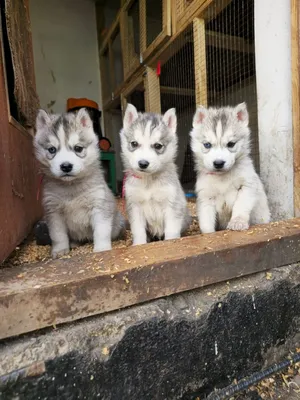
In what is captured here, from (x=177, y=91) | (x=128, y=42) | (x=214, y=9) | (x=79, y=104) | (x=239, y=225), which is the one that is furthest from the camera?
(x=79, y=104)

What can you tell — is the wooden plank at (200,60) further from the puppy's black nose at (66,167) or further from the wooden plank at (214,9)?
the puppy's black nose at (66,167)

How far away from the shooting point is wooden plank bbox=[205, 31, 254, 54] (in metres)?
2.95

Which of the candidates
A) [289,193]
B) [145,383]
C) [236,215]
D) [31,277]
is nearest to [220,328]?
[145,383]

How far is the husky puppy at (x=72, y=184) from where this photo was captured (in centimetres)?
172

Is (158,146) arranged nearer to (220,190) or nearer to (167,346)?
(220,190)

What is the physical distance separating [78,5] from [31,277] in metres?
7.39

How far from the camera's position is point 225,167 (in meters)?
Result: 1.75

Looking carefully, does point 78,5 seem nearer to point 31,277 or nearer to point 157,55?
point 157,55

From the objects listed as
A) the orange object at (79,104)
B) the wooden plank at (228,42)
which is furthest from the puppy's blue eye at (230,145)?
the orange object at (79,104)

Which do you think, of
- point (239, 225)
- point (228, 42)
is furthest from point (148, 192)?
point (228, 42)

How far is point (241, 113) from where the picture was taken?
1959mm

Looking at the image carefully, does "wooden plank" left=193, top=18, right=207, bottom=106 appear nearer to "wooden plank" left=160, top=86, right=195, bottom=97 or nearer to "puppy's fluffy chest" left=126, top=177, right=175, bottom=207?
"wooden plank" left=160, top=86, right=195, bottom=97

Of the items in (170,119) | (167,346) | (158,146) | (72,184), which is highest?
(170,119)

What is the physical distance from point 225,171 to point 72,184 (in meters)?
0.97
